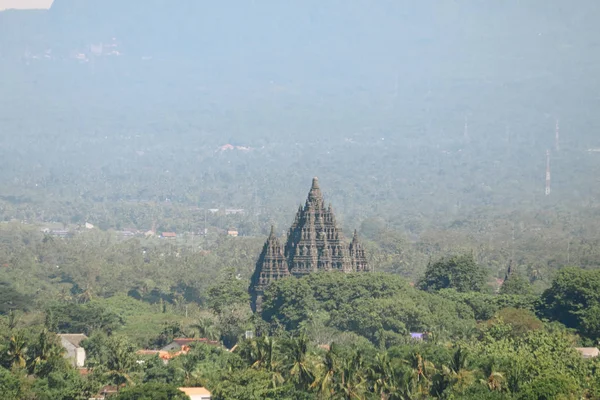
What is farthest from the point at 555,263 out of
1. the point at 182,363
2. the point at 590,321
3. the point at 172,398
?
the point at 172,398

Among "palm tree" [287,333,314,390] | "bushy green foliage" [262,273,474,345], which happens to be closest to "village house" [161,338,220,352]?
"bushy green foliage" [262,273,474,345]

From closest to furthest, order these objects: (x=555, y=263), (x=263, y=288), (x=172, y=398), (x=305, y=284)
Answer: (x=172, y=398) < (x=305, y=284) < (x=263, y=288) < (x=555, y=263)

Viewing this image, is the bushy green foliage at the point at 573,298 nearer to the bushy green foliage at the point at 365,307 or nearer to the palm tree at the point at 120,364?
the bushy green foliage at the point at 365,307

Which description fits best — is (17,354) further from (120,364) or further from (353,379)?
(353,379)

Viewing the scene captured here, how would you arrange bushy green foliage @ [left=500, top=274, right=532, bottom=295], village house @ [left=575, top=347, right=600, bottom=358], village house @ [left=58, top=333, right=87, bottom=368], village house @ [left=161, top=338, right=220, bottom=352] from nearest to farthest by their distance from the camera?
village house @ [left=575, top=347, right=600, bottom=358], village house @ [left=58, top=333, right=87, bottom=368], village house @ [left=161, top=338, right=220, bottom=352], bushy green foliage @ [left=500, top=274, right=532, bottom=295]

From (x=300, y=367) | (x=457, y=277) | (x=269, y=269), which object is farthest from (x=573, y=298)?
(x=300, y=367)

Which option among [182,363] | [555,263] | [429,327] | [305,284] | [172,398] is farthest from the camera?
[555,263]

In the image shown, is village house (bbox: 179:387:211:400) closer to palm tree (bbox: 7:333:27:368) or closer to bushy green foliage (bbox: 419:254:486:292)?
palm tree (bbox: 7:333:27:368)

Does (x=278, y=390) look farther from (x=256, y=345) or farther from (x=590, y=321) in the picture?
(x=590, y=321)
